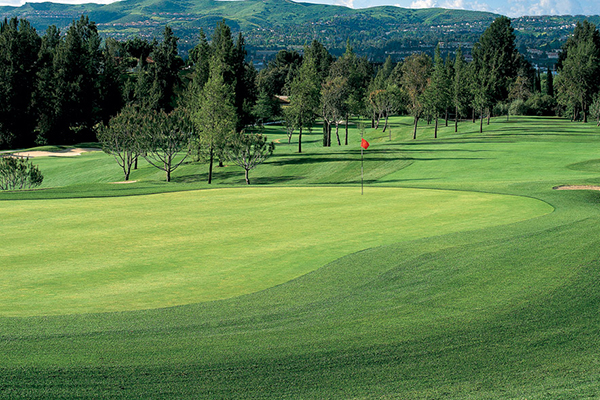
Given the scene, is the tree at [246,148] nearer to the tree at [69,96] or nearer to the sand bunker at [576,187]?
the sand bunker at [576,187]

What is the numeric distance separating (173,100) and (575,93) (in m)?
87.2

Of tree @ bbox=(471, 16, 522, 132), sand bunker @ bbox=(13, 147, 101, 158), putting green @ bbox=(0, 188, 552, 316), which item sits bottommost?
sand bunker @ bbox=(13, 147, 101, 158)

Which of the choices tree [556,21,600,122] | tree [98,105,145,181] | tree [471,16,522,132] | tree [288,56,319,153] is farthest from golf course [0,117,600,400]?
tree [471,16,522,132]

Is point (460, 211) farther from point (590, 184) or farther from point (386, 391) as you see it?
point (386, 391)

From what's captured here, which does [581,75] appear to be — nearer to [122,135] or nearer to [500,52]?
[500,52]

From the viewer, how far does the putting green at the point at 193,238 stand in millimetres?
12836

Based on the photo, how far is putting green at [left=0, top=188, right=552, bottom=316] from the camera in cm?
1284

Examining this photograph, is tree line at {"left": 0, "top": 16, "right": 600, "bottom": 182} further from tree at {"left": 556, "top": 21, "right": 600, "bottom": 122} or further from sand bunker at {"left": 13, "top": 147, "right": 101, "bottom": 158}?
sand bunker at {"left": 13, "top": 147, "right": 101, "bottom": 158}

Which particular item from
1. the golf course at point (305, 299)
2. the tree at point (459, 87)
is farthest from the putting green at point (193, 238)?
the tree at point (459, 87)

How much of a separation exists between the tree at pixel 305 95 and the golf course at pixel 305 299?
50345 mm

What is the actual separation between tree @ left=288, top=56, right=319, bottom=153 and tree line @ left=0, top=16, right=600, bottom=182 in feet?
0.45

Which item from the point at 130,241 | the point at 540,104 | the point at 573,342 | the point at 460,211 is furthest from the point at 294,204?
the point at 540,104

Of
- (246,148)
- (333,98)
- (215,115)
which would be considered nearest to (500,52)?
(333,98)

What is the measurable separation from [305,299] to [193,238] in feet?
25.3
